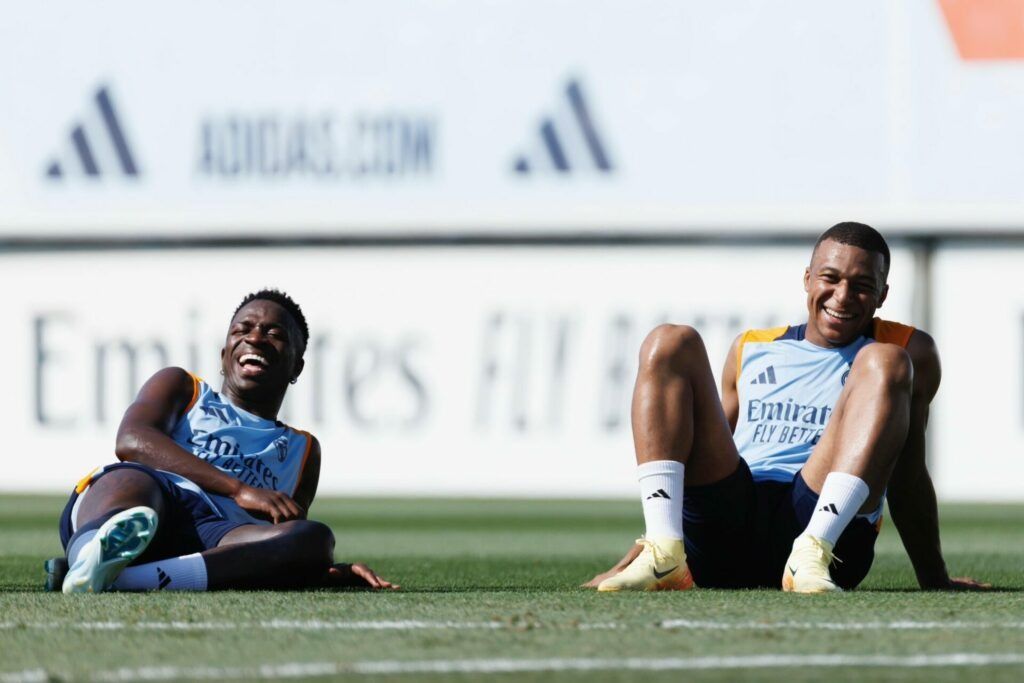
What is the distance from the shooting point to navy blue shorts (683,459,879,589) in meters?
4.33

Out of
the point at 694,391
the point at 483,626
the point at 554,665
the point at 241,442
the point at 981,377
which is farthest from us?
the point at 981,377

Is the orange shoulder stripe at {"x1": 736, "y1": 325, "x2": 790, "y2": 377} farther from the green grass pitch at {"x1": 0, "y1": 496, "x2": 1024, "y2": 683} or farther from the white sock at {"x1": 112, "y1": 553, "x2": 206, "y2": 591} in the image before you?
the white sock at {"x1": 112, "y1": 553, "x2": 206, "y2": 591}

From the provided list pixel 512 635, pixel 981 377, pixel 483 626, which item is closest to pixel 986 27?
pixel 981 377

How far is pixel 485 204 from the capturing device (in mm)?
14312

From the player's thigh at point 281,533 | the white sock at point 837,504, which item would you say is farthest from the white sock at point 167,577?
the white sock at point 837,504

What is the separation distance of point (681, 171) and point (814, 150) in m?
1.07

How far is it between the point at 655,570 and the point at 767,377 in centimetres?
63

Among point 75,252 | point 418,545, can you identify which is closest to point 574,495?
point 75,252

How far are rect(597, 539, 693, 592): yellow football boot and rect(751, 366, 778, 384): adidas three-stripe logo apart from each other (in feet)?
1.69

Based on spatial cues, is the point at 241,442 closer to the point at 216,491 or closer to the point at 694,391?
the point at 216,491

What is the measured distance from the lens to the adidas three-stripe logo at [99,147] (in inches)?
575

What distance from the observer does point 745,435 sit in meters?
4.59

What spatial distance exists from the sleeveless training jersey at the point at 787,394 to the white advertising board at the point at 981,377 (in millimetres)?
9268

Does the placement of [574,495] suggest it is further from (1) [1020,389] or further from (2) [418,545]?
(2) [418,545]
